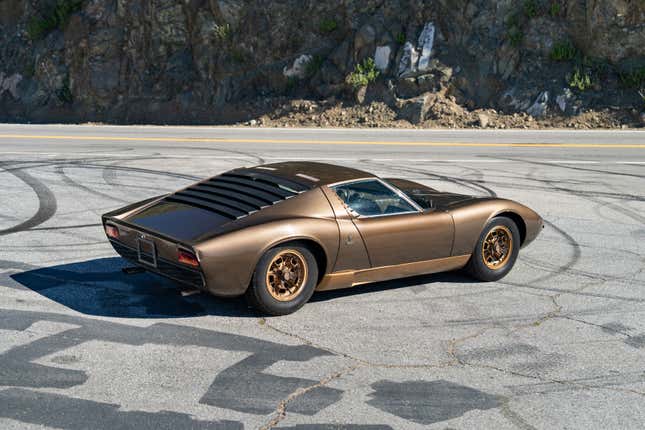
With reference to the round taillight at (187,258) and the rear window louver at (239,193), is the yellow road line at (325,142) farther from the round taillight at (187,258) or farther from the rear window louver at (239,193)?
the round taillight at (187,258)

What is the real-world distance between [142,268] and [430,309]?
2610 millimetres

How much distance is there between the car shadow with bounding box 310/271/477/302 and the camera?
7730 mm

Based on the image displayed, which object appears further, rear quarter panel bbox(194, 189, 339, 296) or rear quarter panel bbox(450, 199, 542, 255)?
rear quarter panel bbox(450, 199, 542, 255)

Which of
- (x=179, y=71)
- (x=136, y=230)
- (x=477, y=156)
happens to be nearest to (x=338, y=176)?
(x=136, y=230)

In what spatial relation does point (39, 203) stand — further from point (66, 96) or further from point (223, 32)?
point (66, 96)

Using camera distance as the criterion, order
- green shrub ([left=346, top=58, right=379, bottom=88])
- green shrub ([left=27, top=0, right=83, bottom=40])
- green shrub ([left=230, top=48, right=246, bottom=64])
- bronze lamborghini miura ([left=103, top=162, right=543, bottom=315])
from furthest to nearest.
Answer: green shrub ([left=27, top=0, right=83, bottom=40])
green shrub ([left=230, top=48, right=246, bottom=64])
green shrub ([left=346, top=58, right=379, bottom=88])
bronze lamborghini miura ([left=103, top=162, right=543, bottom=315])

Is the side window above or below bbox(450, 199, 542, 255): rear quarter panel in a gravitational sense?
above

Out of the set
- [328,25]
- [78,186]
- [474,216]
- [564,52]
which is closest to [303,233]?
[474,216]

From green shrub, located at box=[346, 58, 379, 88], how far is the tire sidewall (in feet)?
59.7

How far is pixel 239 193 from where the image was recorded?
7488 mm

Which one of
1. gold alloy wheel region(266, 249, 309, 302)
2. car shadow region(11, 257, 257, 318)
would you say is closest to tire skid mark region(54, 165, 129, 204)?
car shadow region(11, 257, 257, 318)

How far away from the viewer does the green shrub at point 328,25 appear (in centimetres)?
2795

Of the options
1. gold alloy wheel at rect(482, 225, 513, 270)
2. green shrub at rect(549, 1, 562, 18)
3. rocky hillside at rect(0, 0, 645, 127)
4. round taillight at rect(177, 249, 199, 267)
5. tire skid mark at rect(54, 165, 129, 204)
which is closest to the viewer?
round taillight at rect(177, 249, 199, 267)

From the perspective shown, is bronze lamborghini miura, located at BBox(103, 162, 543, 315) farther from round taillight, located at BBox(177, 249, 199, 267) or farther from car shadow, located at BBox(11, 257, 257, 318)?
car shadow, located at BBox(11, 257, 257, 318)
